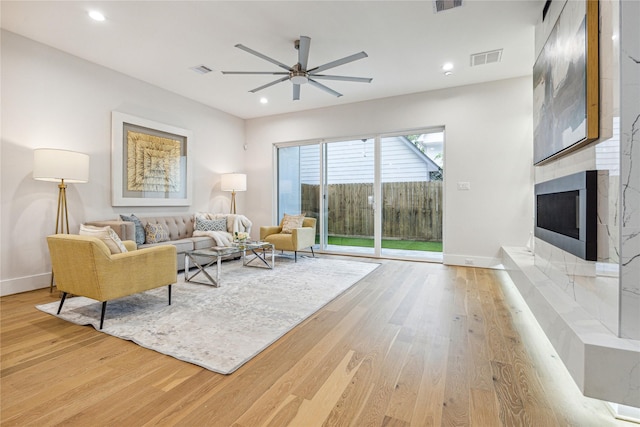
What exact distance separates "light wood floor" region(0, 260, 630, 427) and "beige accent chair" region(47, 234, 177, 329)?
328 mm

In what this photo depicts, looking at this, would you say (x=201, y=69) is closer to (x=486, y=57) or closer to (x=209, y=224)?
(x=209, y=224)

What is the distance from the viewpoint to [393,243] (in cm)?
543

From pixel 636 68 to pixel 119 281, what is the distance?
11.3ft

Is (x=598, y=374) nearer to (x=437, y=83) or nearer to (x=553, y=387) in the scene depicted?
(x=553, y=387)

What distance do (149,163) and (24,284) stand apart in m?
2.16

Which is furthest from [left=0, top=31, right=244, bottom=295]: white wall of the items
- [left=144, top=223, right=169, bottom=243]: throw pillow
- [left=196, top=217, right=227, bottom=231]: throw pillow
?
[left=196, top=217, right=227, bottom=231]: throw pillow

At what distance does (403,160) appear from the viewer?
17.6 ft

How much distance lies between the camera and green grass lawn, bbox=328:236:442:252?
5172mm

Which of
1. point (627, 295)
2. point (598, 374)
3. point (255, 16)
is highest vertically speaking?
point (255, 16)

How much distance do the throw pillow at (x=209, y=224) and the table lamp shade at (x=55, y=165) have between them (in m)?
1.80

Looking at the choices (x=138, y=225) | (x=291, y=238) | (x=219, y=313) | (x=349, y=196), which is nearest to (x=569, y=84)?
(x=219, y=313)

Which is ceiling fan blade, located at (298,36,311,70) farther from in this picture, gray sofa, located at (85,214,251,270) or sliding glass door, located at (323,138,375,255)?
gray sofa, located at (85,214,251,270)

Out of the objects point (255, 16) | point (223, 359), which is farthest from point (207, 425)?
point (255, 16)

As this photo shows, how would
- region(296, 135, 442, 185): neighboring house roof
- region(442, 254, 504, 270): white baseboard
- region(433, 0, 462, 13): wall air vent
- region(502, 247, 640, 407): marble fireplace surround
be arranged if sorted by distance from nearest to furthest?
region(502, 247, 640, 407): marble fireplace surround → region(433, 0, 462, 13): wall air vent → region(442, 254, 504, 270): white baseboard → region(296, 135, 442, 185): neighboring house roof
